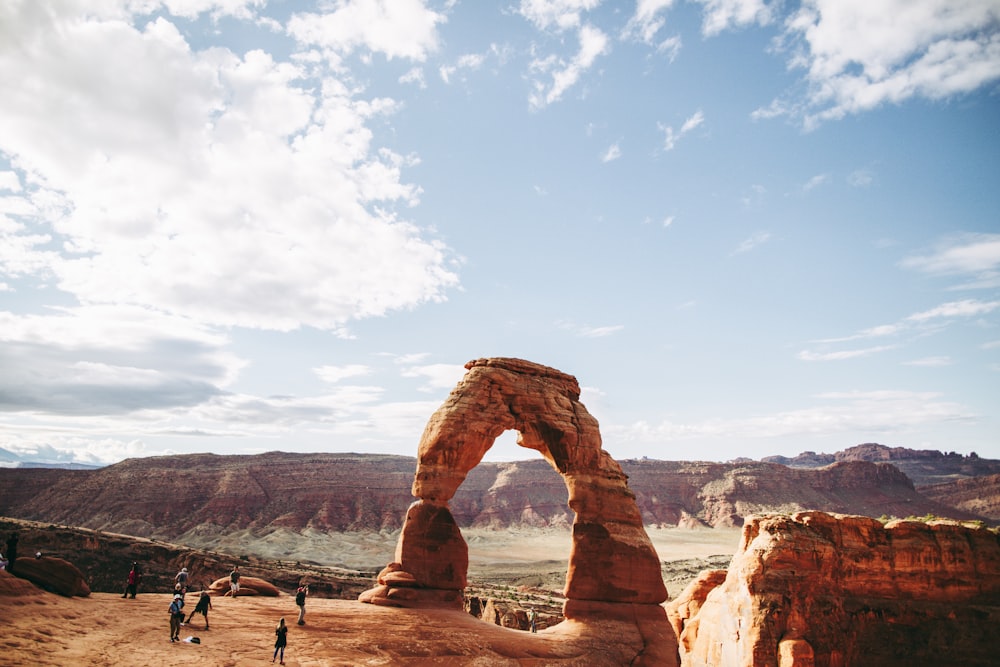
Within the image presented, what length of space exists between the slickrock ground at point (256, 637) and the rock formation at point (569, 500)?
149 centimetres

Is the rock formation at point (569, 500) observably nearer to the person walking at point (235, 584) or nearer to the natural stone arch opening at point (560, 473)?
the natural stone arch opening at point (560, 473)

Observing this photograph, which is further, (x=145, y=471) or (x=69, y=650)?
(x=145, y=471)

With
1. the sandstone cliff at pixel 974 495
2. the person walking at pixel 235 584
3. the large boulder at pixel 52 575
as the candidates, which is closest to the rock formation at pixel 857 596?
the person walking at pixel 235 584

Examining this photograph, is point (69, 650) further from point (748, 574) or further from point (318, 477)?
point (318, 477)

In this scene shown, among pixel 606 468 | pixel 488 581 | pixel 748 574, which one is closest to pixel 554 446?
pixel 606 468

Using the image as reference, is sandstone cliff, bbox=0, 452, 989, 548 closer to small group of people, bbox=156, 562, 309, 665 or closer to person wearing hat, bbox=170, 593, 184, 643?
small group of people, bbox=156, 562, 309, 665

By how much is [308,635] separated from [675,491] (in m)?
109

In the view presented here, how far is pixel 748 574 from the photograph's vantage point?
74.6ft

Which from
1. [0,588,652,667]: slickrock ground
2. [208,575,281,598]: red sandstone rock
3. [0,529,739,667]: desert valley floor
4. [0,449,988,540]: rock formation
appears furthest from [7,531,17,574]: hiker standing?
[0,449,988,540]: rock formation

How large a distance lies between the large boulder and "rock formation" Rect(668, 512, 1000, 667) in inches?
875

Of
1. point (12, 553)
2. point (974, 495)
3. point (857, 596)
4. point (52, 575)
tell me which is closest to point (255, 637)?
point (52, 575)

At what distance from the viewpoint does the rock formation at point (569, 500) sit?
2050cm

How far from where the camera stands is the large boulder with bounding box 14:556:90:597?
52.2 ft

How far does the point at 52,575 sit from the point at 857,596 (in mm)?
27782
